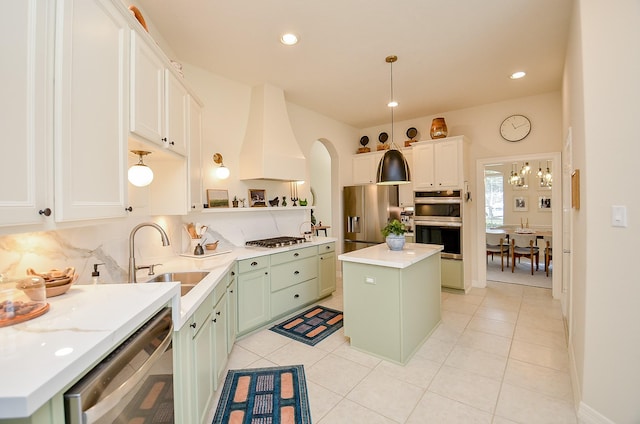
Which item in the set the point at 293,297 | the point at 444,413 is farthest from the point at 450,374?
the point at 293,297

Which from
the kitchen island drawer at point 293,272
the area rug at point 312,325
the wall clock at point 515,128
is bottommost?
the area rug at point 312,325

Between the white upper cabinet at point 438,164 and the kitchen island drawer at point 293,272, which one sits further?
the white upper cabinet at point 438,164

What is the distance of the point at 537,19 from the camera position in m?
2.53

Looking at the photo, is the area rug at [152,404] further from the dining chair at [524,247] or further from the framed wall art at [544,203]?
the framed wall art at [544,203]

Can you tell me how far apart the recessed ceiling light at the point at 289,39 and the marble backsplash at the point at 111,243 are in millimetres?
1956

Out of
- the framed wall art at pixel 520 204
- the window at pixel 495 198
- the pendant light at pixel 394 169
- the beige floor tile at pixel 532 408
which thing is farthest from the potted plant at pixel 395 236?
the framed wall art at pixel 520 204

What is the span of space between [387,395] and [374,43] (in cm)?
312

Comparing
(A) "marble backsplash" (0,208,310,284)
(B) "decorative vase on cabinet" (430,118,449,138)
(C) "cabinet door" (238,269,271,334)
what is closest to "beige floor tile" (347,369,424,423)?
(C) "cabinet door" (238,269,271,334)

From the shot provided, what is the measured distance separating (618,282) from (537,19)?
88.6 inches

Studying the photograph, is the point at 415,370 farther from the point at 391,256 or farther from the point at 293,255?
the point at 293,255

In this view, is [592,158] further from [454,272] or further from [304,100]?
[304,100]

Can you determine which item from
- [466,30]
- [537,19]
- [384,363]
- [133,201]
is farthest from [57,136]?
A: [537,19]

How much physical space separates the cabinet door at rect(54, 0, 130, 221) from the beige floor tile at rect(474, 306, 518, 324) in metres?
4.00

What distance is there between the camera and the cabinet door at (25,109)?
88 centimetres
